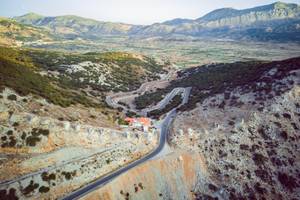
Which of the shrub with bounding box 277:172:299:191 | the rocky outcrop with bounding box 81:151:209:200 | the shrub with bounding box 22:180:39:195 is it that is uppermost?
the shrub with bounding box 22:180:39:195

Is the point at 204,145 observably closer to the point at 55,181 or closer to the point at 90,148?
the point at 90,148

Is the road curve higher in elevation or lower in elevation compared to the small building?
lower

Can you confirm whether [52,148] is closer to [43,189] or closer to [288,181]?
[43,189]

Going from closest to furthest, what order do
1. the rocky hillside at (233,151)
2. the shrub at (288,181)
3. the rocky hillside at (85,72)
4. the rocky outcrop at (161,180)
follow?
the rocky outcrop at (161,180) → the rocky hillside at (233,151) → the shrub at (288,181) → the rocky hillside at (85,72)

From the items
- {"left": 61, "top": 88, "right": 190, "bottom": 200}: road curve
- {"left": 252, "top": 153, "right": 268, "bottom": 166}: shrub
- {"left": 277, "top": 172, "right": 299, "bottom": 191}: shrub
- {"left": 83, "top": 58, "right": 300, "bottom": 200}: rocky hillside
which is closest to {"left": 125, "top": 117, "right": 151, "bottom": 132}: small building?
{"left": 61, "top": 88, "right": 190, "bottom": 200}: road curve

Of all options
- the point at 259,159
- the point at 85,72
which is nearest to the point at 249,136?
the point at 259,159

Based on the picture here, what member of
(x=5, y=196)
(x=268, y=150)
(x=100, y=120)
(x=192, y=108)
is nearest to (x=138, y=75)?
(x=192, y=108)

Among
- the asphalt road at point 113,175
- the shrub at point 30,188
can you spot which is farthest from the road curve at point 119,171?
the shrub at point 30,188

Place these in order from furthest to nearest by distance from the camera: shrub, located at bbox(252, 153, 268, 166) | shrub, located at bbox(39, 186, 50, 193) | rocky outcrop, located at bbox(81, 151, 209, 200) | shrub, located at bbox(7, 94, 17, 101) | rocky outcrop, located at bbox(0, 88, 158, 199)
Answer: shrub, located at bbox(252, 153, 268, 166) → shrub, located at bbox(7, 94, 17, 101) → rocky outcrop, located at bbox(81, 151, 209, 200) → rocky outcrop, located at bbox(0, 88, 158, 199) → shrub, located at bbox(39, 186, 50, 193)

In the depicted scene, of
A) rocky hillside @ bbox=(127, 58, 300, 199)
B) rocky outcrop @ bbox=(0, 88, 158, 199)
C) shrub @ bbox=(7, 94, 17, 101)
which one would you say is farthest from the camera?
rocky hillside @ bbox=(127, 58, 300, 199)

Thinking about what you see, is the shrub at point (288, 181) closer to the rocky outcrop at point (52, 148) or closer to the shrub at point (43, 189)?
the rocky outcrop at point (52, 148)

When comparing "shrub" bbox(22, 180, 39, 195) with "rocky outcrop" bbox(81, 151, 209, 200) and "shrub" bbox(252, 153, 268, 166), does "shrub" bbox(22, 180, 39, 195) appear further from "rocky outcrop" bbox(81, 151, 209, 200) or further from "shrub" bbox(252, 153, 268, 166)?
"shrub" bbox(252, 153, 268, 166)
